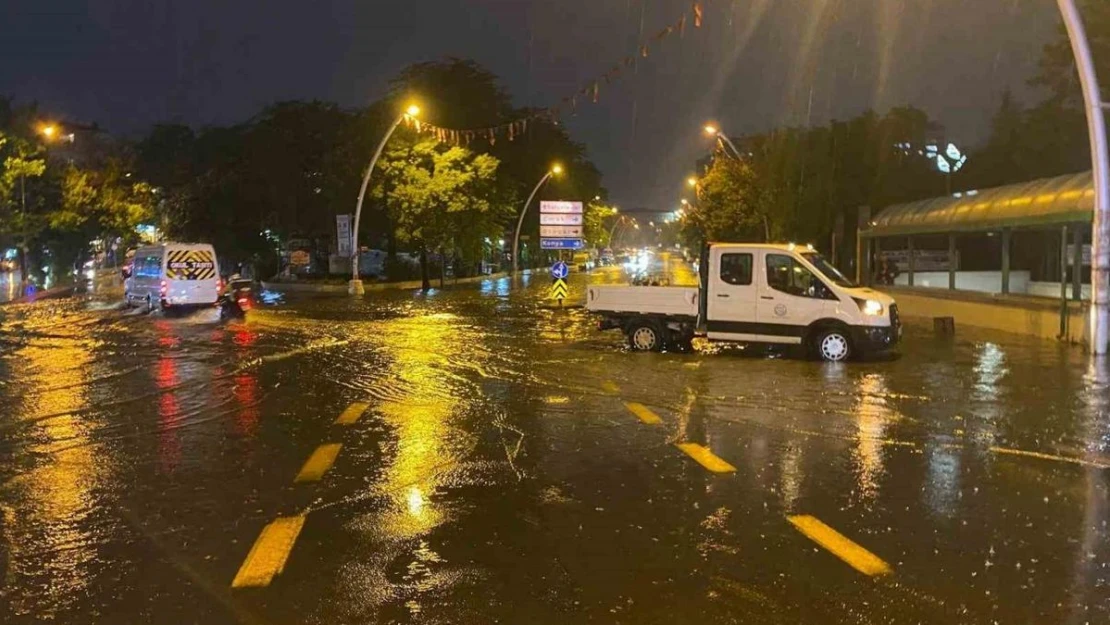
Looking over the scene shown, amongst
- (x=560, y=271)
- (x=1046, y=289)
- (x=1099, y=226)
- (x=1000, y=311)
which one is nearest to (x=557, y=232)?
(x=560, y=271)

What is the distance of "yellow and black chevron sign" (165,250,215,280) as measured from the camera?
95.4 ft

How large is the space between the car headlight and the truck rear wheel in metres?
0.49

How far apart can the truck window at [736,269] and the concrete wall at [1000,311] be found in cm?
693

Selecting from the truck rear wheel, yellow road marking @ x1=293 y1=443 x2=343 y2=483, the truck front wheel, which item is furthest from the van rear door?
yellow road marking @ x1=293 y1=443 x2=343 y2=483

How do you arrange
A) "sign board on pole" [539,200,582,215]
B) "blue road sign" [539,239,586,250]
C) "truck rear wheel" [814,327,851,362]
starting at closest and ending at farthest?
"truck rear wheel" [814,327,851,362] < "blue road sign" [539,239,586,250] < "sign board on pole" [539,200,582,215]

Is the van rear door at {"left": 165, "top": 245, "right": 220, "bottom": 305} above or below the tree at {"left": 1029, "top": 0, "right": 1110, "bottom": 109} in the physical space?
below

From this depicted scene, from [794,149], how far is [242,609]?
40012 mm

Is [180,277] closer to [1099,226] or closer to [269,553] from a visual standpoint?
[1099,226]

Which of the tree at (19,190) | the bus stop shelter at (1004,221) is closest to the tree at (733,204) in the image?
the bus stop shelter at (1004,221)

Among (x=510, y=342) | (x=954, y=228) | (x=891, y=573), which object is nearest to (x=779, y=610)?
(x=891, y=573)

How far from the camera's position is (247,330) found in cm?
2392

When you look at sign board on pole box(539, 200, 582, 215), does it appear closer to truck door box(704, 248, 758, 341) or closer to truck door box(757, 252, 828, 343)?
truck door box(704, 248, 758, 341)

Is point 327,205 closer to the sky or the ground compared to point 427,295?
closer to the sky

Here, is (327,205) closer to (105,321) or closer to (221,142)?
(221,142)
